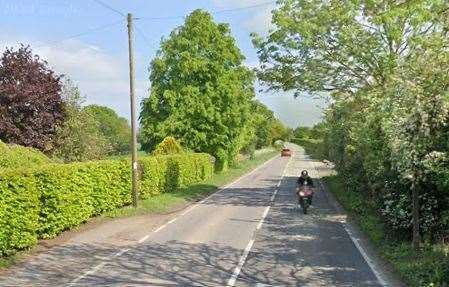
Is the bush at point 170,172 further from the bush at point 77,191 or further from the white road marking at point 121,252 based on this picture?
the white road marking at point 121,252

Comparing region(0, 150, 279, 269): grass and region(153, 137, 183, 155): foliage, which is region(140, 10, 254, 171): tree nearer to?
region(153, 137, 183, 155): foliage

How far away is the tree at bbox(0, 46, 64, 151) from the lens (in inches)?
1489

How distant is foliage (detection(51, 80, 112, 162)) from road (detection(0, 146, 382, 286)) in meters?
19.2

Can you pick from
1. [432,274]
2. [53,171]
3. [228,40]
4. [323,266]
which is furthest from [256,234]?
[228,40]

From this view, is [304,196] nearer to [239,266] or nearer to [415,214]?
[415,214]

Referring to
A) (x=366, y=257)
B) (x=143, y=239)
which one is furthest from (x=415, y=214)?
(x=143, y=239)

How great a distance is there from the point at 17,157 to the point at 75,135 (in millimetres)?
15908

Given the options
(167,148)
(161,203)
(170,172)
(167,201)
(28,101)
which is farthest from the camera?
(167,148)

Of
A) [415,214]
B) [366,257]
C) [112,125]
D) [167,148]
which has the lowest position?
[366,257]

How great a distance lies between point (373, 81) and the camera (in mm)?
27141

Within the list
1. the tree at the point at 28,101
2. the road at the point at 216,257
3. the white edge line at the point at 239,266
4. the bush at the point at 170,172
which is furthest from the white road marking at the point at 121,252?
the tree at the point at 28,101

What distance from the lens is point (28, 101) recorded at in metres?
38.3

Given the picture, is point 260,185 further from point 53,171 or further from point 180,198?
point 53,171

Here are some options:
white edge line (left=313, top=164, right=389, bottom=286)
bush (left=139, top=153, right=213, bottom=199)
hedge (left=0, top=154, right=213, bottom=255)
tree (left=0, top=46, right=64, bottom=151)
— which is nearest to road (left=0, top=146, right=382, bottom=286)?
white edge line (left=313, top=164, right=389, bottom=286)
